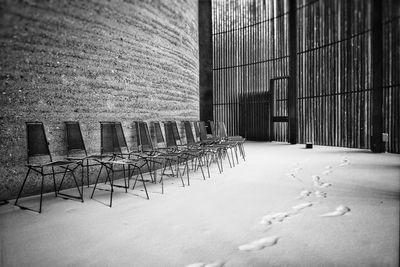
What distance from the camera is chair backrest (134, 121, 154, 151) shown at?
17.4ft

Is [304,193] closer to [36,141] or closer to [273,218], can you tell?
[273,218]

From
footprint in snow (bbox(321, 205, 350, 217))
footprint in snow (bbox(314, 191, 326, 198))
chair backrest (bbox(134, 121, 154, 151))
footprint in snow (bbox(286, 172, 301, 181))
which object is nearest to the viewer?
footprint in snow (bbox(321, 205, 350, 217))

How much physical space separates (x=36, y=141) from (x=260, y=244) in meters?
3.16

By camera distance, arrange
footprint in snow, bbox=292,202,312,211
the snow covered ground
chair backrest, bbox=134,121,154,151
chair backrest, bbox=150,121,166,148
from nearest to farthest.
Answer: the snow covered ground
footprint in snow, bbox=292,202,312,211
chair backrest, bbox=134,121,154,151
chair backrest, bbox=150,121,166,148

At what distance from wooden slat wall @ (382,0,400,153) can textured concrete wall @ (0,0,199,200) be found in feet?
19.6

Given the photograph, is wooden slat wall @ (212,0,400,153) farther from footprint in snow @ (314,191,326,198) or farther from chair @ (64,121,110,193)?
chair @ (64,121,110,193)

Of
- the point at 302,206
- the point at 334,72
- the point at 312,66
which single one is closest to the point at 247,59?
the point at 312,66

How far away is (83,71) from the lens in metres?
4.62

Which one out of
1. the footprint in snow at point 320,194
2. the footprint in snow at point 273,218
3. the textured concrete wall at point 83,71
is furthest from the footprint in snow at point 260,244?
the textured concrete wall at point 83,71

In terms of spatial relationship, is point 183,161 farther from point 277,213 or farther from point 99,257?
point 99,257

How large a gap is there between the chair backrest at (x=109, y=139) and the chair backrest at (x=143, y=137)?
56 centimetres

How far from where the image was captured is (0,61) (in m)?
3.46

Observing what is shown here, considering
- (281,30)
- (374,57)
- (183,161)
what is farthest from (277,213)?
(281,30)

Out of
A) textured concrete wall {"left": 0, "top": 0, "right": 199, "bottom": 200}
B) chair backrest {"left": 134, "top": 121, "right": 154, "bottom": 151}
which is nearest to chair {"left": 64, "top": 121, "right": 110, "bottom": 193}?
textured concrete wall {"left": 0, "top": 0, "right": 199, "bottom": 200}
